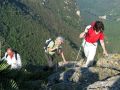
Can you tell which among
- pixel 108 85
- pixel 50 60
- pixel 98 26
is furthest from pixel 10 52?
pixel 108 85

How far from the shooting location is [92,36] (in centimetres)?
1372

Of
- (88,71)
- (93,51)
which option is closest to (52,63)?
(93,51)

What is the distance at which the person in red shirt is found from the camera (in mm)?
12972

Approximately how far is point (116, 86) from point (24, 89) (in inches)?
86.2

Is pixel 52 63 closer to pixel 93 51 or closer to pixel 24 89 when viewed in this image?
pixel 93 51

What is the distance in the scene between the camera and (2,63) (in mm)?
7977

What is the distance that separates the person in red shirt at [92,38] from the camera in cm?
1297

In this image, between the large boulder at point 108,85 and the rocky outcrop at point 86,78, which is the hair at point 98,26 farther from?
the large boulder at point 108,85

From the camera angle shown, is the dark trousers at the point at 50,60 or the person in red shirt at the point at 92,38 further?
the dark trousers at the point at 50,60

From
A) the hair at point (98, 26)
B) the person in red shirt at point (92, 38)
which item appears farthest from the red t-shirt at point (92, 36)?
the hair at point (98, 26)

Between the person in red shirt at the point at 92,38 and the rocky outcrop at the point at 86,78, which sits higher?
the person in red shirt at the point at 92,38

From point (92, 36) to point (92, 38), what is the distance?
0.17m

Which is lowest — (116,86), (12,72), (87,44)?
(116,86)

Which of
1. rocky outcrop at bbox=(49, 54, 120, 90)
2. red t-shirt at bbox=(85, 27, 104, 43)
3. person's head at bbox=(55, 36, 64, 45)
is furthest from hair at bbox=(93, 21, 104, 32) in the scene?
person's head at bbox=(55, 36, 64, 45)
